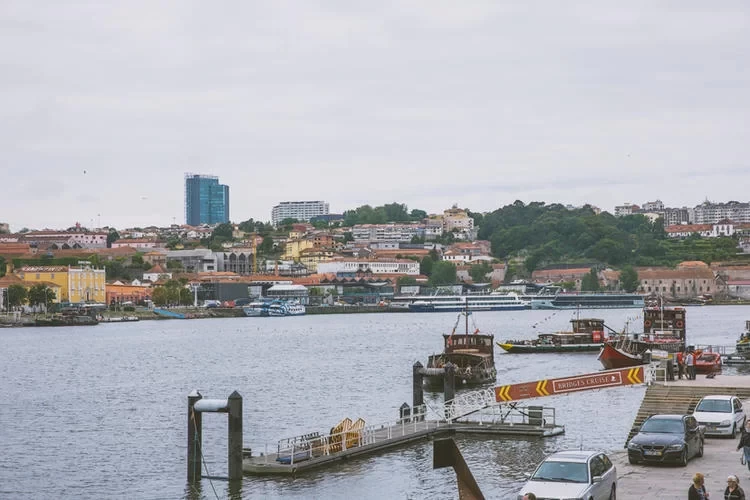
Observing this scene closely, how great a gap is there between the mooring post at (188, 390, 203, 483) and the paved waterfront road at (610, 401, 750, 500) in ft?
35.5

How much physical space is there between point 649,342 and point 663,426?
4112 centimetres

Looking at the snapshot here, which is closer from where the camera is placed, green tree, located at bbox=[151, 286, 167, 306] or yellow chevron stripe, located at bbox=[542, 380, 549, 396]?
yellow chevron stripe, located at bbox=[542, 380, 549, 396]

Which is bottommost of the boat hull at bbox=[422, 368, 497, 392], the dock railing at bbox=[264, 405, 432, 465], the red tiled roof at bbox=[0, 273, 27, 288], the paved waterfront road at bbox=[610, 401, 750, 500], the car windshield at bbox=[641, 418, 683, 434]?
the boat hull at bbox=[422, 368, 497, 392]

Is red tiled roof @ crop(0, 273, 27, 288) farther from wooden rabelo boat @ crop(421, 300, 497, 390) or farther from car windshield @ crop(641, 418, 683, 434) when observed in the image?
car windshield @ crop(641, 418, 683, 434)

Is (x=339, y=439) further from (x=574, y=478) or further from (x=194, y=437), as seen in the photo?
(x=574, y=478)

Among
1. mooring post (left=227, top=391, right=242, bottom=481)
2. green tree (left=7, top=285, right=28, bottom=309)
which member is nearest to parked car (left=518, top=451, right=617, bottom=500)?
mooring post (left=227, top=391, right=242, bottom=481)

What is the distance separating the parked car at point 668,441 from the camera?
25531mm

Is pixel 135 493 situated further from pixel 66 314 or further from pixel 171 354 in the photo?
pixel 66 314

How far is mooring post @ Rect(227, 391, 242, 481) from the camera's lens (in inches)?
1155

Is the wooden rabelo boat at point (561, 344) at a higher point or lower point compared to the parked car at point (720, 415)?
lower

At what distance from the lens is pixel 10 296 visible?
175 m

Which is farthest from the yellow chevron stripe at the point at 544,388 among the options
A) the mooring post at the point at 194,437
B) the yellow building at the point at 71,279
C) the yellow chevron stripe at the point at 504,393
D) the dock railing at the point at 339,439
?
the yellow building at the point at 71,279

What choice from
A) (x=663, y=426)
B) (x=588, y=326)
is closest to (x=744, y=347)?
(x=588, y=326)

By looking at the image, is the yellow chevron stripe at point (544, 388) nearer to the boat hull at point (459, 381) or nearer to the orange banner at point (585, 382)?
the orange banner at point (585, 382)
